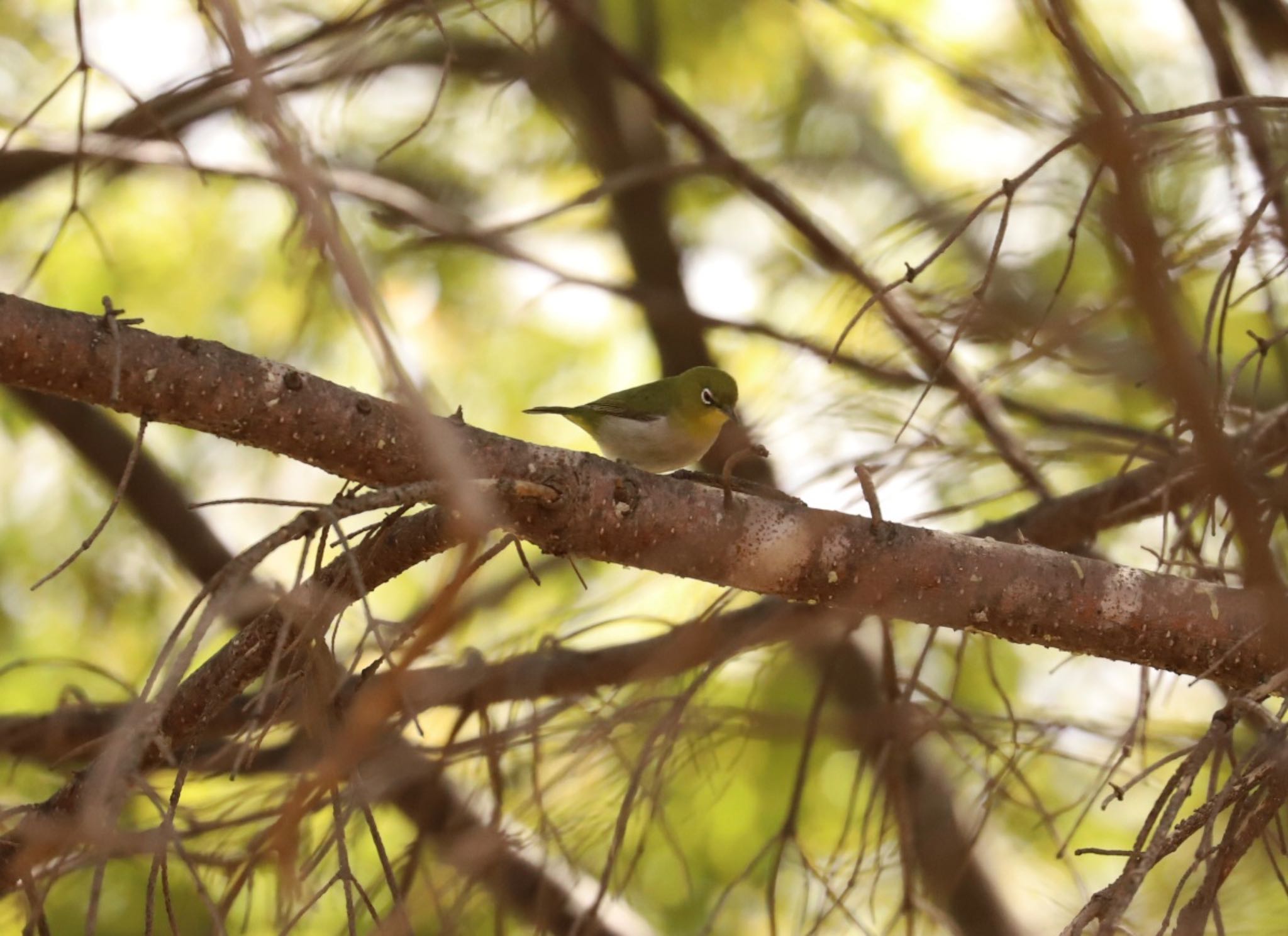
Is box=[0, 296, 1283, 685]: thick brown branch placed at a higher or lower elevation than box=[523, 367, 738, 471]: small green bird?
lower

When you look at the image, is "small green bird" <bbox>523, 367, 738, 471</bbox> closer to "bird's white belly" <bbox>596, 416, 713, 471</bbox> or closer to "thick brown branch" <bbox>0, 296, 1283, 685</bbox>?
"bird's white belly" <bbox>596, 416, 713, 471</bbox>

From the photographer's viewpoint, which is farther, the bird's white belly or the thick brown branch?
the bird's white belly

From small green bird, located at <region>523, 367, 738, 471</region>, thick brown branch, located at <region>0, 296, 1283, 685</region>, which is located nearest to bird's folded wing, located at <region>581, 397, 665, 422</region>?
small green bird, located at <region>523, 367, 738, 471</region>

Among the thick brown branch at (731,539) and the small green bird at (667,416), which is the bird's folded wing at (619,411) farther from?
the thick brown branch at (731,539)

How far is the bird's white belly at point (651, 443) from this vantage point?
4312 mm

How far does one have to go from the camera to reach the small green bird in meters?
4.33

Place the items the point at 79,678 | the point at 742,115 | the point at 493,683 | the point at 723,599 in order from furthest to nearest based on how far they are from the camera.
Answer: the point at 742,115 → the point at 79,678 → the point at 493,683 → the point at 723,599

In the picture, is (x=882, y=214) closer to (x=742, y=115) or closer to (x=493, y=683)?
(x=742, y=115)

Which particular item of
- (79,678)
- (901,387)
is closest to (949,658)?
(901,387)

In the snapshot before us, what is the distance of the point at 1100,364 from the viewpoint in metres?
2.70

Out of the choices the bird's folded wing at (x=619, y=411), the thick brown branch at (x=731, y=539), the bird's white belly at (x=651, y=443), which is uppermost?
the bird's folded wing at (x=619, y=411)

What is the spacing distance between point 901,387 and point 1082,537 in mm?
693

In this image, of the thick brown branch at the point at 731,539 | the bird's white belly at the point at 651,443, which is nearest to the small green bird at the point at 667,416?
the bird's white belly at the point at 651,443

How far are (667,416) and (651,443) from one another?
11 centimetres
